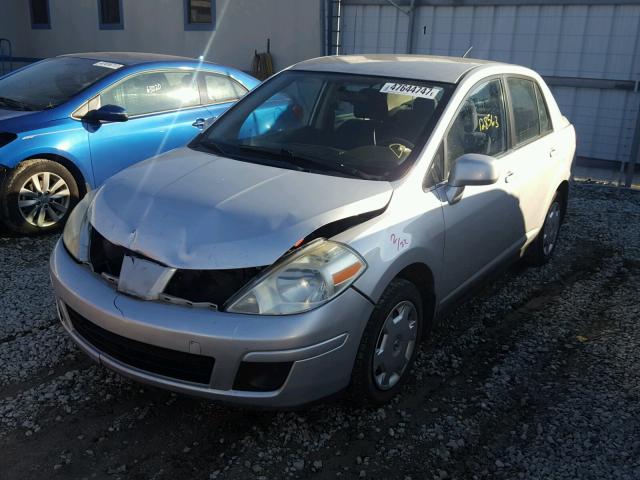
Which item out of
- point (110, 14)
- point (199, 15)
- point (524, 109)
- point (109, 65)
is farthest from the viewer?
point (110, 14)

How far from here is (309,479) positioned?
260 centimetres

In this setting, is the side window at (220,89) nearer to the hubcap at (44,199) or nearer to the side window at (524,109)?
the hubcap at (44,199)

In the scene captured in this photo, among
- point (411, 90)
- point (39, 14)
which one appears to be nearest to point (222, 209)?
point (411, 90)

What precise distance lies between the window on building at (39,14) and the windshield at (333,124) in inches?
573

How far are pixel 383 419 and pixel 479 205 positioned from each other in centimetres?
138

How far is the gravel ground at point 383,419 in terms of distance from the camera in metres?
2.68

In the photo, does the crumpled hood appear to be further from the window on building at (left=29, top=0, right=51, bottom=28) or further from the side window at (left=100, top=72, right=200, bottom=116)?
the window on building at (left=29, top=0, right=51, bottom=28)

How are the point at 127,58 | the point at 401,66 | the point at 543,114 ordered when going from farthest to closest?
1. the point at 127,58
2. the point at 543,114
3. the point at 401,66

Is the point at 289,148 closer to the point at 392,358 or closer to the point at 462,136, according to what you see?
the point at 462,136

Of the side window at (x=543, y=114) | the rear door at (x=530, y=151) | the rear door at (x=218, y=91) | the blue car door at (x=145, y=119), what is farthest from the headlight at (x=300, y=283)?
the rear door at (x=218, y=91)

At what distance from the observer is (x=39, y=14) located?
54.0 feet

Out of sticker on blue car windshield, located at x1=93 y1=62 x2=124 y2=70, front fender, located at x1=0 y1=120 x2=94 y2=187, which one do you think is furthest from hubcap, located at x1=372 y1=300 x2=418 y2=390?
sticker on blue car windshield, located at x1=93 y1=62 x2=124 y2=70

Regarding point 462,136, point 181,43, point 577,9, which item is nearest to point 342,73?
point 462,136

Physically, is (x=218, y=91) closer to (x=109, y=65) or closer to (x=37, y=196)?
(x=109, y=65)
